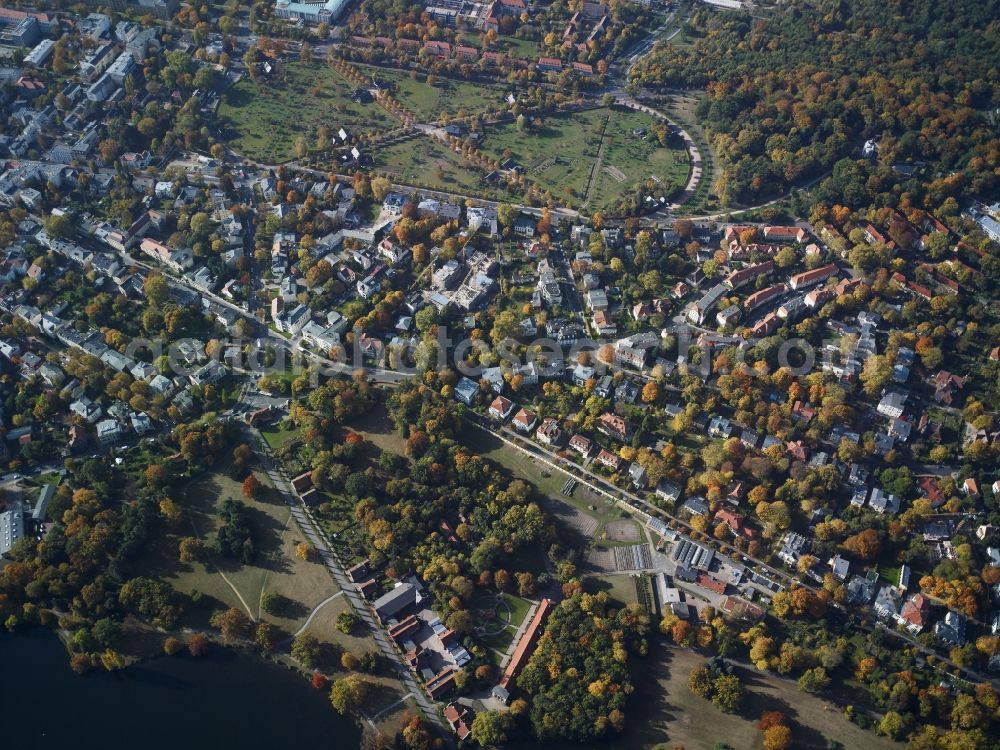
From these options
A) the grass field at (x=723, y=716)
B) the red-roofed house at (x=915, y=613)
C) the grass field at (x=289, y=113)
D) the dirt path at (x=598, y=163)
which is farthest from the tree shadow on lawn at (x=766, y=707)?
the grass field at (x=289, y=113)

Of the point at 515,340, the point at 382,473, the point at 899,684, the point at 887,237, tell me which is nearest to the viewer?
the point at 899,684

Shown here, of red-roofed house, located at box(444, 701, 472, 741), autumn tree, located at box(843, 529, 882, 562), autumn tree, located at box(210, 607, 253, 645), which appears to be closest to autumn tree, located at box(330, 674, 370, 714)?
red-roofed house, located at box(444, 701, 472, 741)

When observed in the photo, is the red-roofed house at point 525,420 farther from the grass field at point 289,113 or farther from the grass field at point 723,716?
the grass field at point 289,113

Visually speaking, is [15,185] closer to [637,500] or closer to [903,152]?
[637,500]

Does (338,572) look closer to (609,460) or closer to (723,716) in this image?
(609,460)

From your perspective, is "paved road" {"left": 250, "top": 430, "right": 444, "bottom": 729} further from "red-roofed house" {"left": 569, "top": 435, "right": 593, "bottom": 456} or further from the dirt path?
the dirt path

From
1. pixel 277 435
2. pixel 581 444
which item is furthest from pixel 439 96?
pixel 581 444

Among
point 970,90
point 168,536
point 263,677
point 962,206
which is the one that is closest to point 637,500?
point 263,677
